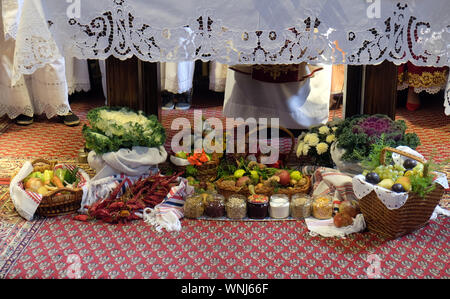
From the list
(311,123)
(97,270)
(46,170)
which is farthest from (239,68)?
(97,270)

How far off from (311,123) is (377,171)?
1756 millimetres

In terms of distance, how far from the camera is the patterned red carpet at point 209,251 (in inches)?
114

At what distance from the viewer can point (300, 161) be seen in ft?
14.1

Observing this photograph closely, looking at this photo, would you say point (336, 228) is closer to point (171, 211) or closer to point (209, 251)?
point (209, 251)

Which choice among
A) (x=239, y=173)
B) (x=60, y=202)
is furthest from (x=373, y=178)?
(x=60, y=202)

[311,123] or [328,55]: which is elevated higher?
[328,55]

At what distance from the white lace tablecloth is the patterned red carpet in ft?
3.08

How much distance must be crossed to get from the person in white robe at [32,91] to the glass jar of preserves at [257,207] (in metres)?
2.52

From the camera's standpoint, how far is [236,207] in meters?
3.43

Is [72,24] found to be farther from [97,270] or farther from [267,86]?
[267,86]

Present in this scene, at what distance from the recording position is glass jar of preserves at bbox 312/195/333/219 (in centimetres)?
343

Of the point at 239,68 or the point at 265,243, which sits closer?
the point at 265,243

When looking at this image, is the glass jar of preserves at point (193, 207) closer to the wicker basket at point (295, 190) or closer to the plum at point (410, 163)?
the wicker basket at point (295, 190)

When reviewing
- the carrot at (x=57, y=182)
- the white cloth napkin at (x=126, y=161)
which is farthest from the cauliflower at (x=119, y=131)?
the carrot at (x=57, y=182)
